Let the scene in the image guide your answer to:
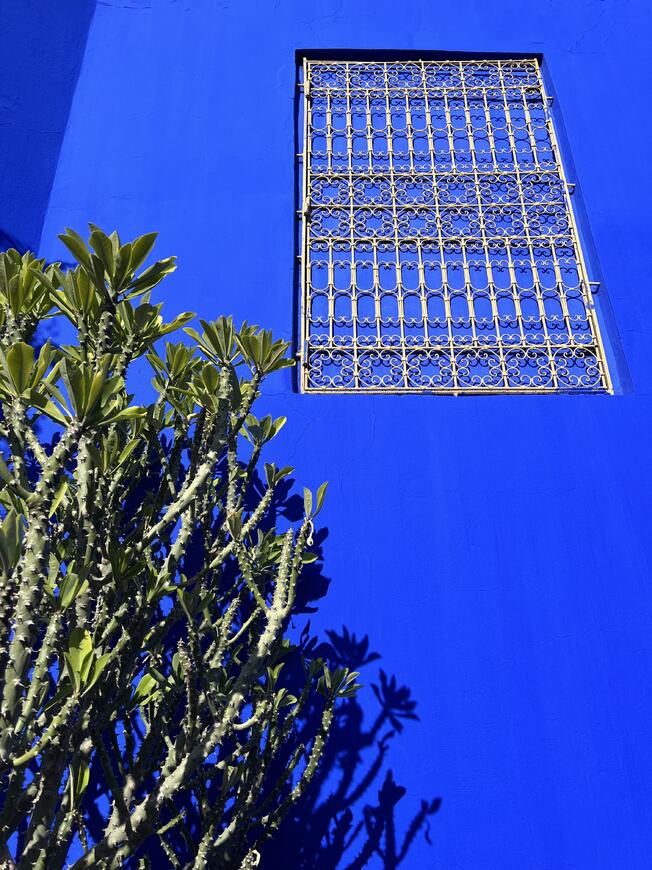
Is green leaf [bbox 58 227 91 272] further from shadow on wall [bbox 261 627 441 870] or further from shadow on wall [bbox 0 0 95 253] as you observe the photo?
shadow on wall [bbox 0 0 95 253]

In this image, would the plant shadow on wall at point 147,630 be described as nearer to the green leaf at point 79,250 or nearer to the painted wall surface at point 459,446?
the green leaf at point 79,250

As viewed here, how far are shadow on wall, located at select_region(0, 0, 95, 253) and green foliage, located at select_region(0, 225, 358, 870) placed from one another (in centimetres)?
149

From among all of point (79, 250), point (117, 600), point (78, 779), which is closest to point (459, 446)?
point (117, 600)

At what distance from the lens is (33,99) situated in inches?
172

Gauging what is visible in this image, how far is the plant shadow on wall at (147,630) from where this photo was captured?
6.13 ft

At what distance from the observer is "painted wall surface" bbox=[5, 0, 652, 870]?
2840 millimetres

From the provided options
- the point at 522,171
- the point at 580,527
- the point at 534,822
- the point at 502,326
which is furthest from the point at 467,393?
the point at 534,822

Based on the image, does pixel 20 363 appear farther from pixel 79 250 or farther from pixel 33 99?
pixel 33 99

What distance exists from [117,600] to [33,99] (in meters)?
3.33

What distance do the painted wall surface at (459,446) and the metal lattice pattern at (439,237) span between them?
0.57 ft

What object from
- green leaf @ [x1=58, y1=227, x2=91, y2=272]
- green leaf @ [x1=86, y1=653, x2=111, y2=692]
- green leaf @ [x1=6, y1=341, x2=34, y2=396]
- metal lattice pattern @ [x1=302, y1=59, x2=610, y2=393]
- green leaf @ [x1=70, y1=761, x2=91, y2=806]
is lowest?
green leaf @ [x1=70, y1=761, x2=91, y2=806]

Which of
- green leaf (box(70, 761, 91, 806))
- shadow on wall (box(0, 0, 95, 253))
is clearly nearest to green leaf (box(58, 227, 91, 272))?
green leaf (box(70, 761, 91, 806))

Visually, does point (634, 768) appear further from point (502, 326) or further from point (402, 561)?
point (502, 326)

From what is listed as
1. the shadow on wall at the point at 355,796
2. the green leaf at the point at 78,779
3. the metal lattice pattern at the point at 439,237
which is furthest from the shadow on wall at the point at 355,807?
the metal lattice pattern at the point at 439,237
